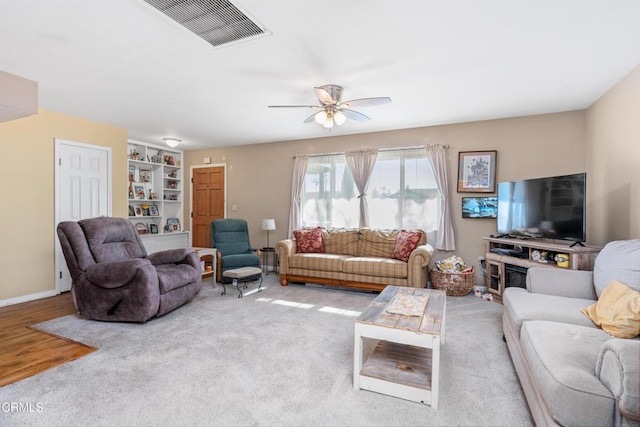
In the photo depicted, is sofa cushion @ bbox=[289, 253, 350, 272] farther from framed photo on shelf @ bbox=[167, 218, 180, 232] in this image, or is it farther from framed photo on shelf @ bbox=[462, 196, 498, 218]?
framed photo on shelf @ bbox=[167, 218, 180, 232]

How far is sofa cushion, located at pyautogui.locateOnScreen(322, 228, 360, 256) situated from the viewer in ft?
16.7

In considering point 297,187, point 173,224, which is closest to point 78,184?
point 173,224

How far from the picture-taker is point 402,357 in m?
2.30

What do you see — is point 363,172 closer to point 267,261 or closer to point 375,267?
point 375,267

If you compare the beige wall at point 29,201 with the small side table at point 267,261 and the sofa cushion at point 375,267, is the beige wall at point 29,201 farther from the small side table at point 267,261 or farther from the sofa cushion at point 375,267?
the sofa cushion at point 375,267

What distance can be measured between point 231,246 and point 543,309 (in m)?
4.23

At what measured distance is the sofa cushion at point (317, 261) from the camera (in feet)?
15.1

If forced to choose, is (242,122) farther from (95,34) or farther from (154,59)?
(95,34)

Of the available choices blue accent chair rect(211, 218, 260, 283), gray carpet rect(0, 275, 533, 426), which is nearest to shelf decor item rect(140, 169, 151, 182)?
blue accent chair rect(211, 218, 260, 283)

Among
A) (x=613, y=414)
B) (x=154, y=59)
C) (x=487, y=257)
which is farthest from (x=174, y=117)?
(x=613, y=414)

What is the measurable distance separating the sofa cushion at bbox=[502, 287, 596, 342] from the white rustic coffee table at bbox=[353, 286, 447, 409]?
546 millimetres

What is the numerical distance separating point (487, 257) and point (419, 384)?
2786 mm

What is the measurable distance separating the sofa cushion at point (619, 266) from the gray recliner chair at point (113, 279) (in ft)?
12.9

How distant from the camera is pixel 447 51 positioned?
261 centimetres
